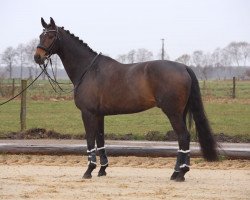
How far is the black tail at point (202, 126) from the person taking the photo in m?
8.20

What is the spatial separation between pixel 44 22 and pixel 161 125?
7.63m

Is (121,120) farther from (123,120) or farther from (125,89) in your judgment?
(125,89)

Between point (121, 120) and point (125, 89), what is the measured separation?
9276 mm

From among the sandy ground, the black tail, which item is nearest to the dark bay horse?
the black tail

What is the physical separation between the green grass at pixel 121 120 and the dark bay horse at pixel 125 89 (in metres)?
4.20

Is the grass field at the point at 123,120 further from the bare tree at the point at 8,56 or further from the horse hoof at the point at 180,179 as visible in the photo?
the bare tree at the point at 8,56

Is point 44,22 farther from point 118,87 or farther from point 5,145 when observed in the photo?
point 5,145

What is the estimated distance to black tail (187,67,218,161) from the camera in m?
8.20

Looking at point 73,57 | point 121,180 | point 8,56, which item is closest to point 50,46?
point 73,57

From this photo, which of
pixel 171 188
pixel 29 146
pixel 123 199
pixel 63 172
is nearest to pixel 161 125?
pixel 29 146

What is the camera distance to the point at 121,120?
17438mm

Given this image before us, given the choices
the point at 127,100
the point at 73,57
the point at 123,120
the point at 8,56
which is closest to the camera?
the point at 127,100

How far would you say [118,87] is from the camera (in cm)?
828

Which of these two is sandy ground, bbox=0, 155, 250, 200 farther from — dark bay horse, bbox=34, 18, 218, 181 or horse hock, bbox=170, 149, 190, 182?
dark bay horse, bbox=34, 18, 218, 181
